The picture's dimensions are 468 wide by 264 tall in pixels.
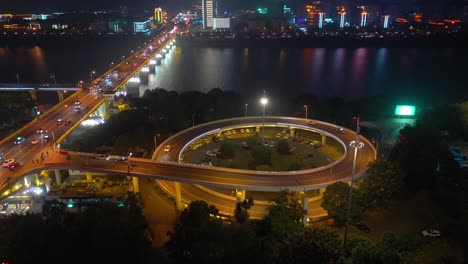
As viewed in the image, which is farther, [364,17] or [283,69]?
[364,17]

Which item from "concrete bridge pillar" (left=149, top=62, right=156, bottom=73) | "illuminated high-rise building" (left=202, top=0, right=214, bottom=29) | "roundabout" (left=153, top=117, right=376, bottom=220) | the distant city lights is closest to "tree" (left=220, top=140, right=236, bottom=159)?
"roundabout" (left=153, top=117, right=376, bottom=220)

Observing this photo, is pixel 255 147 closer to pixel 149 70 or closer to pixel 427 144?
pixel 427 144

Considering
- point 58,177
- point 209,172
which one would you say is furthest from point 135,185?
point 58,177

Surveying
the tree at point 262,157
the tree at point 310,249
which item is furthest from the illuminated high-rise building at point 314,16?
the tree at point 310,249

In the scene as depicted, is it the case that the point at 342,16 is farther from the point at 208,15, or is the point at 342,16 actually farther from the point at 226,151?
the point at 226,151

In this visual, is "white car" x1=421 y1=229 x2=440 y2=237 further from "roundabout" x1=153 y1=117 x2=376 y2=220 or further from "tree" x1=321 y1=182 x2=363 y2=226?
"roundabout" x1=153 y1=117 x2=376 y2=220

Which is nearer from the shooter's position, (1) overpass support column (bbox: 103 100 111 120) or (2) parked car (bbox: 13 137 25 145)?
(2) parked car (bbox: 13 137 25 145)
